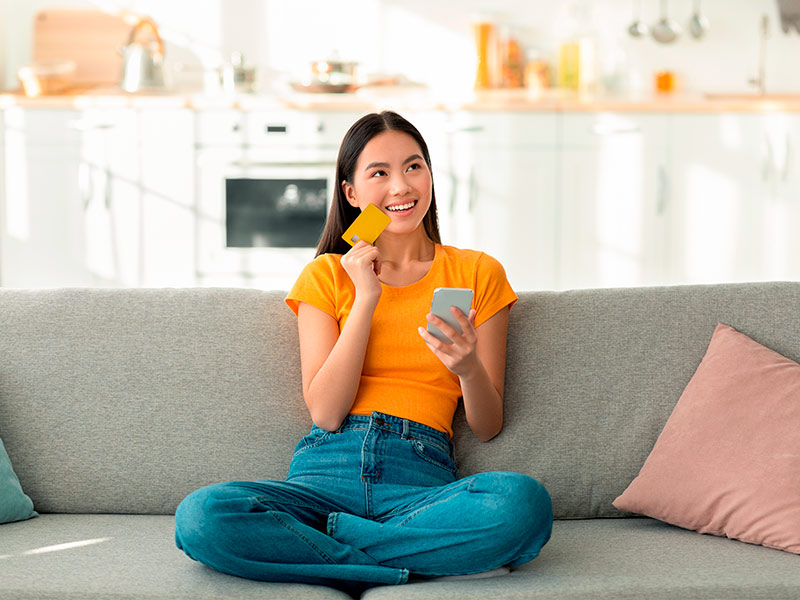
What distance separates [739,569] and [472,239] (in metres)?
3.07

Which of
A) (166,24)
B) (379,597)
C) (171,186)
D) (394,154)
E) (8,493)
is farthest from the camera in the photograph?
(166,24)

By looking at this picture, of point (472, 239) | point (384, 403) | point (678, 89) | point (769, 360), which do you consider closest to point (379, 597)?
point (384, 403)

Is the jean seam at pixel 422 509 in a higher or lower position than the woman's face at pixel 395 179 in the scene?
lower

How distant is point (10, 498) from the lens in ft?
5.71

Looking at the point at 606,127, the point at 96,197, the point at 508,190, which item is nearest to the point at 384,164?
the point at 508,190

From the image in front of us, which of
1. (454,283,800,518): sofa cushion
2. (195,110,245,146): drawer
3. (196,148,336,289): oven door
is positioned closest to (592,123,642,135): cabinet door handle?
(196,148,336,289): oven door

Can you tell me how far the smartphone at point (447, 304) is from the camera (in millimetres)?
1591

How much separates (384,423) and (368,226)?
361mm

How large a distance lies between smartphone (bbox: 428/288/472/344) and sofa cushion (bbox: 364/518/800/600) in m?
0.40

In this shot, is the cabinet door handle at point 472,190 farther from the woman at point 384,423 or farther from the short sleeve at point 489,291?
the short sleeve at point 489,291

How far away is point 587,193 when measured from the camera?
4.48m

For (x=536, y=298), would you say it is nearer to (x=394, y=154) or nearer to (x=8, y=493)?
(x=394, y=154)

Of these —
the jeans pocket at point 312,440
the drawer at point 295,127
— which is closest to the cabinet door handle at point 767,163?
the drawer at point 295,127

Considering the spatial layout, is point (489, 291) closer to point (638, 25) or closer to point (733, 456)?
point (733, 456)
